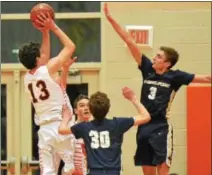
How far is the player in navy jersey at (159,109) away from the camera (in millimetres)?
6422

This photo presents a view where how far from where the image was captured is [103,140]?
5.60 metres

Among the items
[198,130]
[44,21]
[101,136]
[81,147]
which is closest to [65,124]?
[101,136]

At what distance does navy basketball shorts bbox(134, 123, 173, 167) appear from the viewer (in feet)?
21.1

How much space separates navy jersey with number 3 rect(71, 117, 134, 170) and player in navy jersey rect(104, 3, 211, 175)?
0.80m

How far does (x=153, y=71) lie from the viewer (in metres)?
6.55

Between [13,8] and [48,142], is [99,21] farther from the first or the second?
[48,142]

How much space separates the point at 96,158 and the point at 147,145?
0.98 m

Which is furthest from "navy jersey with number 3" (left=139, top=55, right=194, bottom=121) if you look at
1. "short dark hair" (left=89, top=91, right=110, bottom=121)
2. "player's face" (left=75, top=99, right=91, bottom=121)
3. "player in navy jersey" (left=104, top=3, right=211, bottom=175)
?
"short dark hair" (left=89, top=91, right=110, bottom=121)

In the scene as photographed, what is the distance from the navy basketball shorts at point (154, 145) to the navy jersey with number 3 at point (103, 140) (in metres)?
0.81

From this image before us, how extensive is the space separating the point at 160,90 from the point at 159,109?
161 millimetres

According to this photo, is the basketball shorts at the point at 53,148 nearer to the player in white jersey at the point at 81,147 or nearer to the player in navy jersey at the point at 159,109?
the player in white jersey at the point at 81,147

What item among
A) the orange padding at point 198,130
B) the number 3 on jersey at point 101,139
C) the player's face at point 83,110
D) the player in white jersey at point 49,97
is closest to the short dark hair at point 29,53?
the player in white jersey at point 49,97

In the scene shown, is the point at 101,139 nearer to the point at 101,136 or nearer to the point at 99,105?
the point at 101,136

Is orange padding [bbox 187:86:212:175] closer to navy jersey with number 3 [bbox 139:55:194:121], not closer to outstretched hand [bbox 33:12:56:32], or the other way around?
navy jersey with number 3 [bbox 139:55:194:121]
